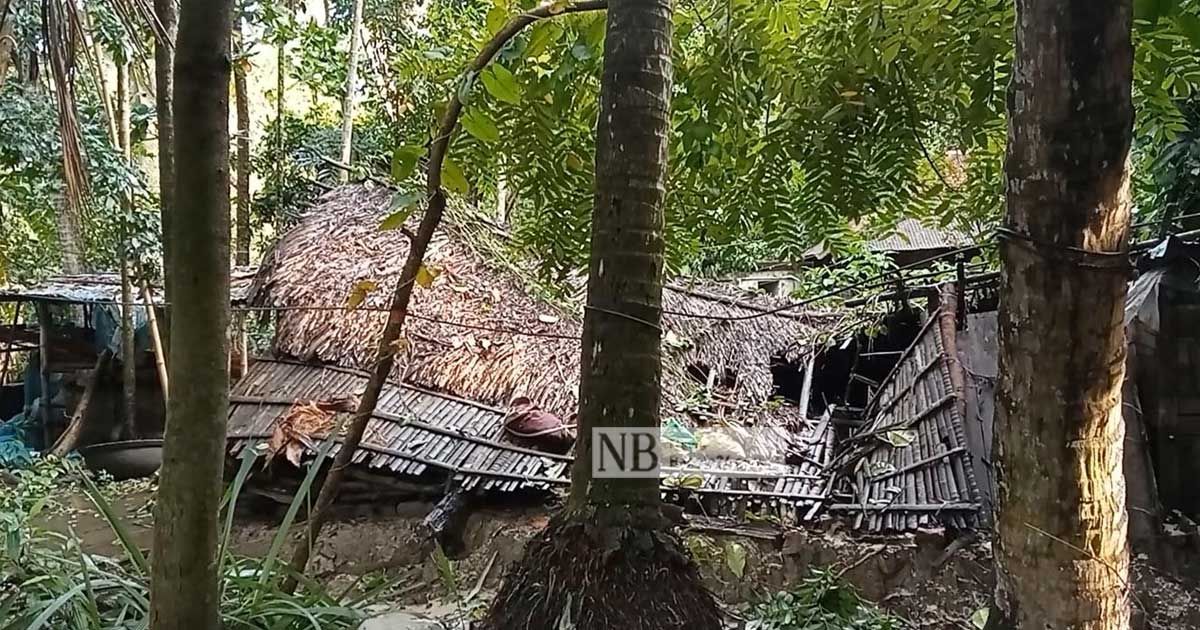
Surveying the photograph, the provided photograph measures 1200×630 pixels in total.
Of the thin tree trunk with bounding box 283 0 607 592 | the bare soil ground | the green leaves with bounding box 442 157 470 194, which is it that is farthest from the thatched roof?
the green leaves with bounding box 442 157 470 194

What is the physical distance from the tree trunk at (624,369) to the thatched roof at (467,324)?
3091 mm

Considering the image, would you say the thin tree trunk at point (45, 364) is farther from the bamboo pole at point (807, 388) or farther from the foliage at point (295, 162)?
the bamboo pole at point (807, 388)

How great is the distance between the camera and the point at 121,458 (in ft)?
18.4

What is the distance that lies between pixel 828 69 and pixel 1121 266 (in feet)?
2.98

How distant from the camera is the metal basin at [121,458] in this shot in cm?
559

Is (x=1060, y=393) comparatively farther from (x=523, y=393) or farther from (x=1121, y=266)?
(x=523, y=393)

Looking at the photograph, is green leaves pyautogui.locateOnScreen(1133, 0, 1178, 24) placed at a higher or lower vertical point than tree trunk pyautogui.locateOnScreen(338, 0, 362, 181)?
lower

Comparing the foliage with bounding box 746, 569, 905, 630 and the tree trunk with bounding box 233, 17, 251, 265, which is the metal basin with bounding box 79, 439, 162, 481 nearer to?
the tree trunk with bounding box 233, 17, 251, 265

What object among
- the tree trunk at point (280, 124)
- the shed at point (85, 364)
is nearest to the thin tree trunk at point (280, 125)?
the tree trunk at point (280, 124)

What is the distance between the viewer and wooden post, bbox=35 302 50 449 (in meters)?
6.18

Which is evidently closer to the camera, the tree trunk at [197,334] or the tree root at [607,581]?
the tree root at [607,581]

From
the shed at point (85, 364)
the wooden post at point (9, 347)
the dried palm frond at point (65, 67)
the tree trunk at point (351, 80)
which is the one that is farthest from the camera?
the wooden post at point (9, 347)

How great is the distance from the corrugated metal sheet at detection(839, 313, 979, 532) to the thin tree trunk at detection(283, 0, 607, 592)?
1.79 metres

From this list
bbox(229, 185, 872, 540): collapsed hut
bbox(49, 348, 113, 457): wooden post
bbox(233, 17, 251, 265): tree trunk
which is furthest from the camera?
bbox(233, 17, 251, 265): tree trunk
